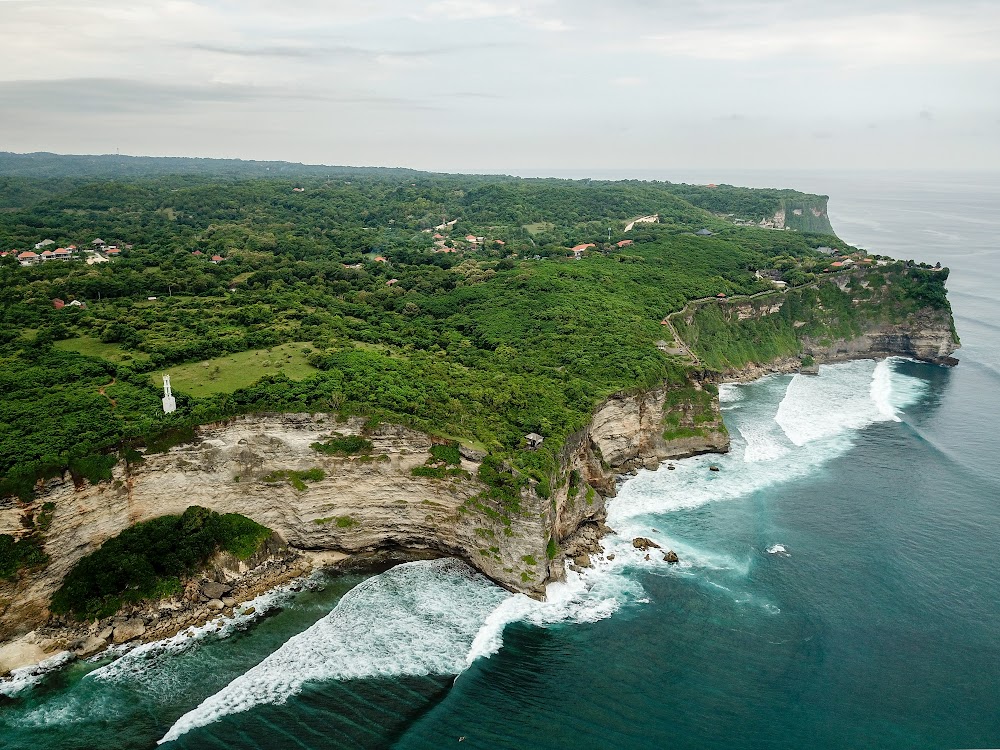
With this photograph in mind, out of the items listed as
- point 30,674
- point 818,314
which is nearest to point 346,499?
point 30,674

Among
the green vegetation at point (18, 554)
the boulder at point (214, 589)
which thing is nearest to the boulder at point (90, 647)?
the green vegetation at point (18, 554)

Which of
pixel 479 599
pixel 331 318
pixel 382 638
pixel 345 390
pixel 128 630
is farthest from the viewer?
pixel 331 318

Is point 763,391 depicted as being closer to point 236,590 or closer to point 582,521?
point 582,521

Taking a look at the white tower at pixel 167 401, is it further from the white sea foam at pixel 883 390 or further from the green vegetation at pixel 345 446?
the white sea foam at pixel 883 390

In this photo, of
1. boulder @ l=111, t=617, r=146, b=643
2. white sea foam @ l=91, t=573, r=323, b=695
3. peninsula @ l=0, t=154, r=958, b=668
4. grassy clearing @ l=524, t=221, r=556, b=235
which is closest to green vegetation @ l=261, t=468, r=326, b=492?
peninsula @ l=0, t=154, r=958, b=668

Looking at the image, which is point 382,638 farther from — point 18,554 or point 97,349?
point 97,349

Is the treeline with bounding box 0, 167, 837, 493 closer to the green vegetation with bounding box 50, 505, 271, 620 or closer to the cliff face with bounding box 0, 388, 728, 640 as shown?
the cliff face with bounding box 0, 388, 728, 640

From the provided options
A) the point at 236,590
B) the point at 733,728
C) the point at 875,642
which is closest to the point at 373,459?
the point at 236,590
